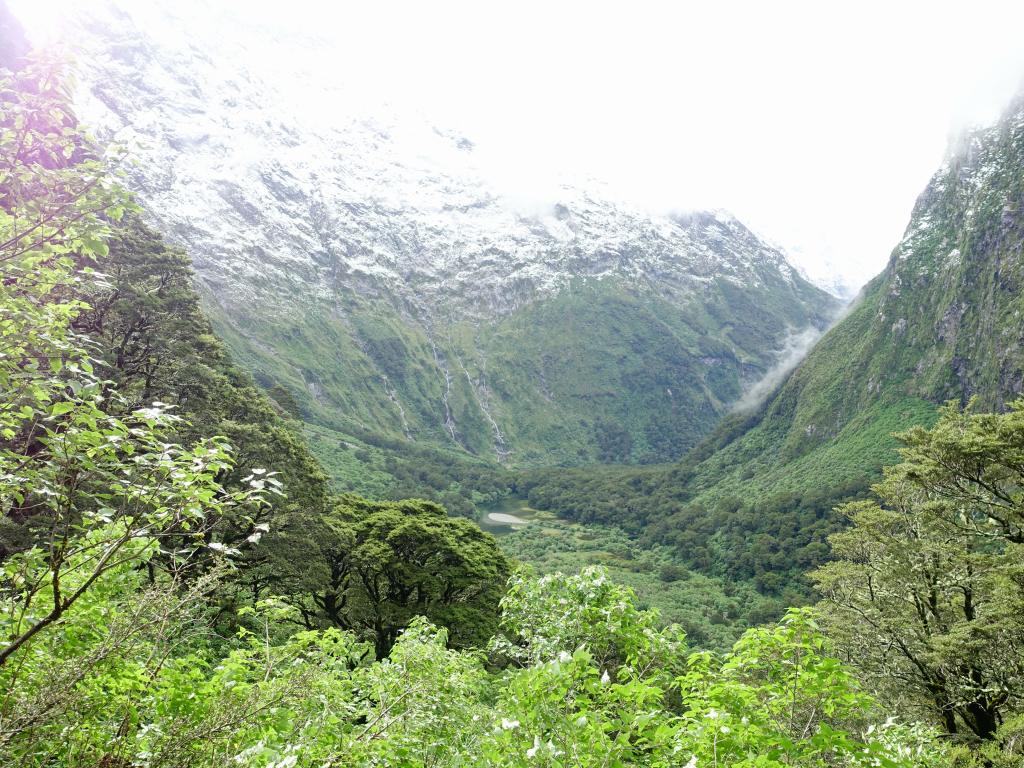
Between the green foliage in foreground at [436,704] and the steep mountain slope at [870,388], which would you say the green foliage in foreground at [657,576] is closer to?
the steep mountain slope at [870,388]

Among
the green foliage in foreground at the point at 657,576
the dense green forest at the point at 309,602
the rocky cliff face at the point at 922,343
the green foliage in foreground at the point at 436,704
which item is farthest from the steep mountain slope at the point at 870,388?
the green foliage in foreground at the point at 436,704

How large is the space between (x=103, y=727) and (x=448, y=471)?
191683 millimetres

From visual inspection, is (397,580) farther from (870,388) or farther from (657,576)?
(870,388)

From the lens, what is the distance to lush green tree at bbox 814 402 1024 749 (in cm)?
1856

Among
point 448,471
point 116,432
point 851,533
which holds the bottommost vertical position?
point 448,471

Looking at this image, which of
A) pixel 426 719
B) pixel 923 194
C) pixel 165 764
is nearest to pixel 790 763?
pixel 426 719

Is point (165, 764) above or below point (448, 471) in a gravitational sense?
above

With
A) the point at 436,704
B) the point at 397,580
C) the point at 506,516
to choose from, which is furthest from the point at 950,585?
the point at 506,516

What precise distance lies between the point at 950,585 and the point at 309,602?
32.9 metres

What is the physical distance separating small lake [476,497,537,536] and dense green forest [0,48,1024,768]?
113 meters

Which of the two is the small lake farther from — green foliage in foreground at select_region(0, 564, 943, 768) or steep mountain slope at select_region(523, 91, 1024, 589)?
green foliage in foreground at select_region(0, 564, 943, 768)

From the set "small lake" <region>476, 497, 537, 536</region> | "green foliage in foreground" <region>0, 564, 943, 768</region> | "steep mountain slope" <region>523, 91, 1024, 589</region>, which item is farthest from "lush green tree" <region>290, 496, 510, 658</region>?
"small lake" <region>476, 497, 537, 536</region>

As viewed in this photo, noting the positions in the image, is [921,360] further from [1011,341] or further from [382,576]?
[382,576]

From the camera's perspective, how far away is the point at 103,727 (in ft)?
23.9
